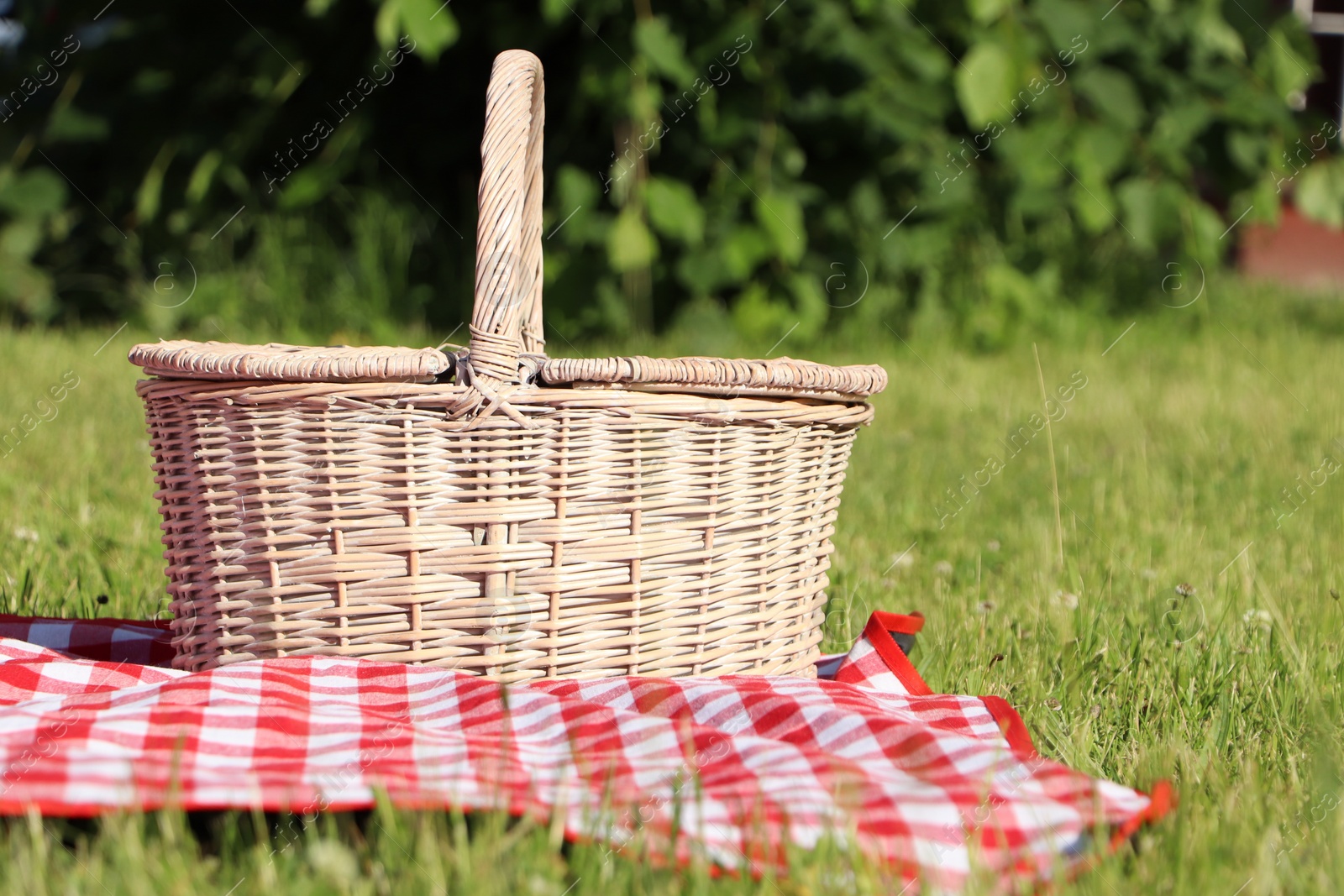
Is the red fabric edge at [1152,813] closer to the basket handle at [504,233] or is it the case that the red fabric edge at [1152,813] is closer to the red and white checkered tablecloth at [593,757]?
the red and white checkered tablecloth at [593,757]

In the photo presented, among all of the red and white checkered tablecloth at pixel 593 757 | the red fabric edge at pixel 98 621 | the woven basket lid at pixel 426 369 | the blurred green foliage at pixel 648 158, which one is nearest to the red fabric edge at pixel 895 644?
the red and white checkered tablecloth at pixel 593 757

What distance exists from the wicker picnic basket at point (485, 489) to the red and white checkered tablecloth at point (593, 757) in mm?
64

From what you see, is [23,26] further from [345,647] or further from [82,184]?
[345,647]

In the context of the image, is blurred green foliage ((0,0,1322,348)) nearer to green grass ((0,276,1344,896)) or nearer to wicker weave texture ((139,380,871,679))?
green grass ((0,276,1344,896))

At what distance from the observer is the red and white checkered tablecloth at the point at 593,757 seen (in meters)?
0.94

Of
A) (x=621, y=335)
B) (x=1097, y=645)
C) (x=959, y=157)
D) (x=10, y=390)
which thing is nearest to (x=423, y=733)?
(x=1097, y=645)

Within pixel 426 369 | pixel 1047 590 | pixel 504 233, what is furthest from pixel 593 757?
pixel 1047 590

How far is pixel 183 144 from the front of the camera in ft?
12.6

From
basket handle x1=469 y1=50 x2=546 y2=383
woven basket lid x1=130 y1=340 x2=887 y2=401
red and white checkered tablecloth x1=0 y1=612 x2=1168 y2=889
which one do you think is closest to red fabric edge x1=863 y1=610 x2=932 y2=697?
red and white checkered tablecloth x1=0 y1=612 x2=1168 y2=889

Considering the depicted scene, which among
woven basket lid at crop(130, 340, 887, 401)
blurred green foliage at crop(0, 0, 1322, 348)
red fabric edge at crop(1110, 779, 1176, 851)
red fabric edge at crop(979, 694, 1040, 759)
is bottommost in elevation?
red fabric edge at crop(1110, 779, 1176, 851)

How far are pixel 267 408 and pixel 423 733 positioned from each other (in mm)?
396

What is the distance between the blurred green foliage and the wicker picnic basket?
1.94 meters

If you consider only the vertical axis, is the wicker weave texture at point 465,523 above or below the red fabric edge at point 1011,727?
above

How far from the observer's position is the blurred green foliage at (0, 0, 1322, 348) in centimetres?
349
